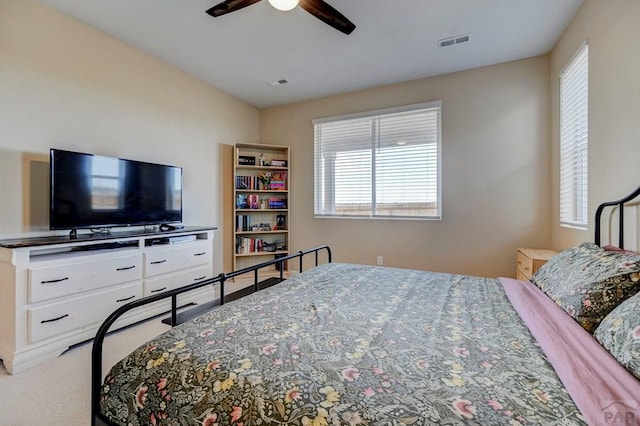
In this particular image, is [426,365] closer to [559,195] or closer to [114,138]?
[559,195]

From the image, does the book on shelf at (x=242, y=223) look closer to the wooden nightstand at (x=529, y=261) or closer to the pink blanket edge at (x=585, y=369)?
the wooden nightstand at (x=529, y=261)

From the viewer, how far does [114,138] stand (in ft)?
9.90

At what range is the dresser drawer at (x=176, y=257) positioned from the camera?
2.90 metres

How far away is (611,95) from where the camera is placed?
6.77 ft

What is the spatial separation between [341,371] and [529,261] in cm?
262

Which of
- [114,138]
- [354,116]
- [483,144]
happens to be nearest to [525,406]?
[483,144]

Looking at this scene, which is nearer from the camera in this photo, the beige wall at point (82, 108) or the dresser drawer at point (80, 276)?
the dresser drawer at point (80, 276)

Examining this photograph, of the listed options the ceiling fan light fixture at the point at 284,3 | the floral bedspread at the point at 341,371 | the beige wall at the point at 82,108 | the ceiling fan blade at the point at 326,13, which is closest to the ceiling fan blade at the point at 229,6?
the ceiling fan light fixture at the point at 284,3

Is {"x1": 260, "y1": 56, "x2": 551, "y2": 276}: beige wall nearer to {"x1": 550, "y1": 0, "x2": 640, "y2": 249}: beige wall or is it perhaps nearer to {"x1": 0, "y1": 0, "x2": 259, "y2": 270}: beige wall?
{"x1": 550, "y1": 0, "x2": 640, "y2": 249}: beige wall

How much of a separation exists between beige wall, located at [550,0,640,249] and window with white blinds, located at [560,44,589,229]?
0.15m

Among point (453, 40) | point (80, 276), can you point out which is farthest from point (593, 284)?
point (80, 276)

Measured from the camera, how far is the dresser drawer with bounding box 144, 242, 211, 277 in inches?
114

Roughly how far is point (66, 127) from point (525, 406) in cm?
362

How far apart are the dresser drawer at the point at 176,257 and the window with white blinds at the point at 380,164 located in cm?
181
